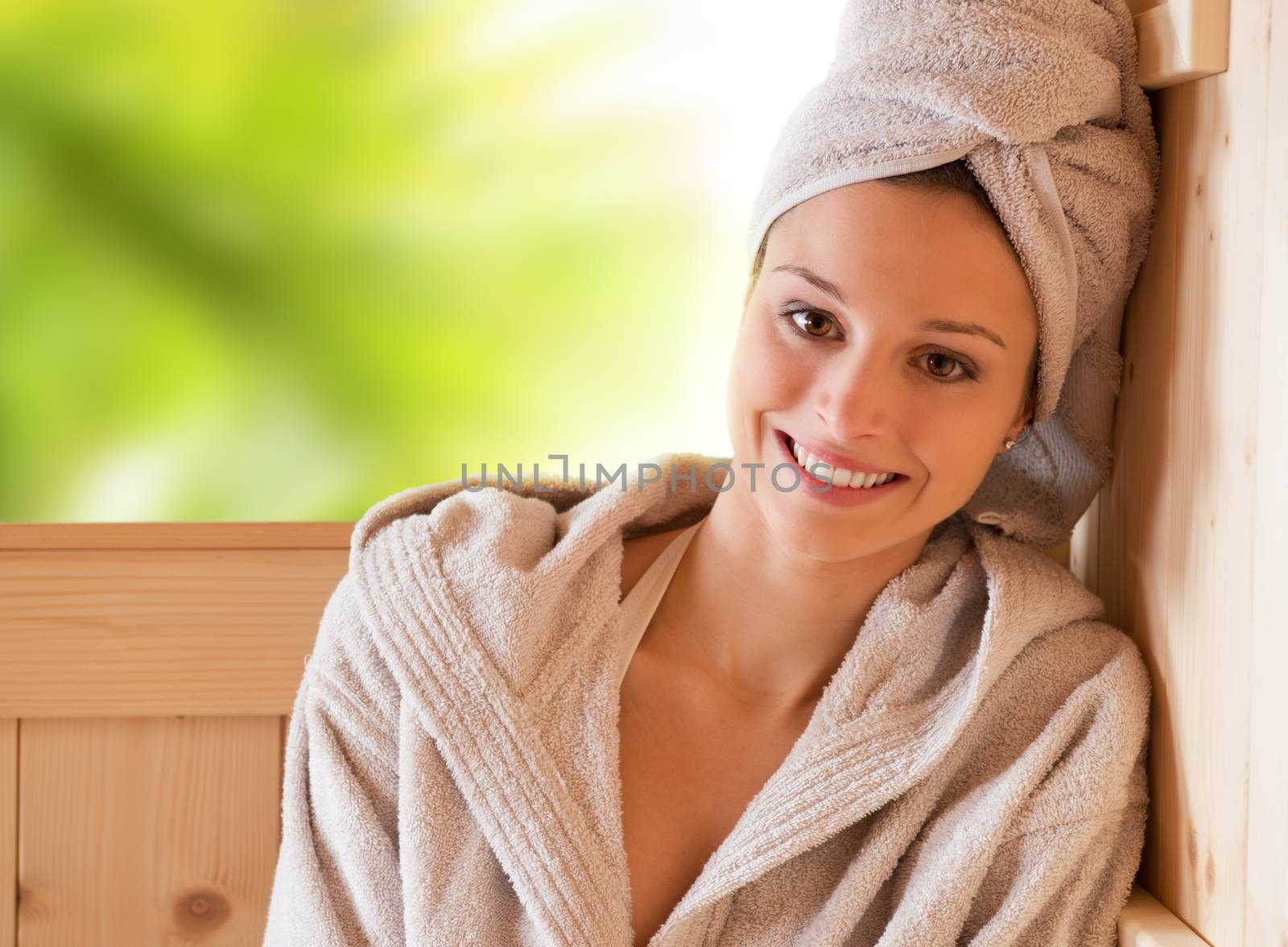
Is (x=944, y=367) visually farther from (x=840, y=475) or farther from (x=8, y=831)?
(x=8, y=831)

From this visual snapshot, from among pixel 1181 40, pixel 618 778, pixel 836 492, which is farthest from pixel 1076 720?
pixel 1181 40

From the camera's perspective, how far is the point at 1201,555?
0.98 m

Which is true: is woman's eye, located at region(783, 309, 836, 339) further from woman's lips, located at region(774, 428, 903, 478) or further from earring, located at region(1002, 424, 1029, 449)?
earring, located at region(1002, 424, 1029, 449)

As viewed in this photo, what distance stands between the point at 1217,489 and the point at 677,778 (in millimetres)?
518

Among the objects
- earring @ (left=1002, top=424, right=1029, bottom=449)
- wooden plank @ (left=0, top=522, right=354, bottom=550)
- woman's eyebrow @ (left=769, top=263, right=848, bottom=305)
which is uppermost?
woman's eyebrow @ (left=769, top=263, right=848, bottom=305)

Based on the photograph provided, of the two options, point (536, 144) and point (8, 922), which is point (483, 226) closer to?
point (536, 144)

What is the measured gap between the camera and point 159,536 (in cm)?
126

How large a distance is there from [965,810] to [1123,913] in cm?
16

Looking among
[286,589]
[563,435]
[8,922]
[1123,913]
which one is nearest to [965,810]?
[1123,913]

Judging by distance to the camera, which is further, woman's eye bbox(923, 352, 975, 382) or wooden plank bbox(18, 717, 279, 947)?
wooden plank bbox(18, 717, 279, 947)

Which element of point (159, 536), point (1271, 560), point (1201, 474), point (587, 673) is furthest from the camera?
point (159, 536)

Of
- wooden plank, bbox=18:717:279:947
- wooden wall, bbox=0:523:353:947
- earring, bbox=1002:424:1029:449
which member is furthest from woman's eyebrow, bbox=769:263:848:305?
wooden plank, bbox=18:717:279:947

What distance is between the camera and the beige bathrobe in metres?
1.01

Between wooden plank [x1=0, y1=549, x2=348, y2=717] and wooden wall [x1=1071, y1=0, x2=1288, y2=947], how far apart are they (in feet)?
2.62
